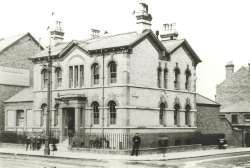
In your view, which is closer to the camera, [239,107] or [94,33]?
[94,33]

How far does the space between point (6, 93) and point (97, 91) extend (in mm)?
14126

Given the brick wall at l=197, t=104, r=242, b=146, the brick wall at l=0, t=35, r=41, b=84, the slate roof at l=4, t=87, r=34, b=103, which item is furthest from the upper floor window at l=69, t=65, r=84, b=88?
the brick wall at l=197, t=104, r=242, b=146

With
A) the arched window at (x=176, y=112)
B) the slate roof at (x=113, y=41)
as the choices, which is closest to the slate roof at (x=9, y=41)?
the slate roof at (x=113, y=41)

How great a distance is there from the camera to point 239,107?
54344 millimetres

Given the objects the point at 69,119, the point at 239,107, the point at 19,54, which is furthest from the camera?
the point at 239,107

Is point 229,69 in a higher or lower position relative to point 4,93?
higher

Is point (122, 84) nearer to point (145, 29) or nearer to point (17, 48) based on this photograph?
point (145, 29)

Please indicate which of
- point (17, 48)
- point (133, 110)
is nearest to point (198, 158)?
point (133, 110)

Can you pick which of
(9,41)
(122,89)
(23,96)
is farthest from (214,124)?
(9,41)

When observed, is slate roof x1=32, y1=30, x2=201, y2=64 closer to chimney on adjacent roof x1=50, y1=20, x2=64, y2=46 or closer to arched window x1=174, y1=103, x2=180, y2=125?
chimney on adjacent roof x1=50, y1=20, x2=64, y2=46

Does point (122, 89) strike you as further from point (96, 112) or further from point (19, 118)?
point (19, 118)

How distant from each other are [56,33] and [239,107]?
23.7 meters

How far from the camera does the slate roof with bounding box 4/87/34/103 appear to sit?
4319 centimetres

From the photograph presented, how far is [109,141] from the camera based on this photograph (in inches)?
1339
